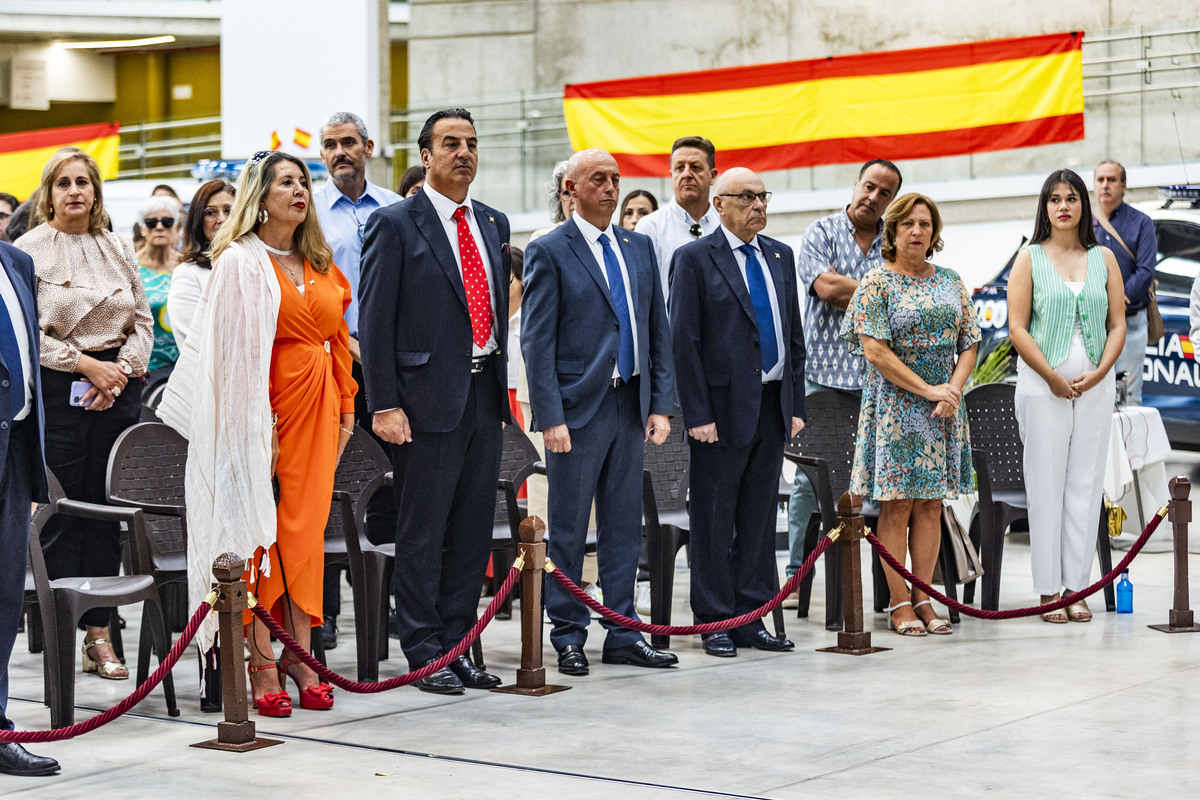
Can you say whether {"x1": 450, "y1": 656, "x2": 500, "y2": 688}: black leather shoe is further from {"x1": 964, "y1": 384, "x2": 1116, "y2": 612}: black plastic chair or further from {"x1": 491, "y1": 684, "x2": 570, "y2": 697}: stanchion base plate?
{"x1": 964, "y1": 384, "x2": 1116, "y2": 612}: black plastic chair

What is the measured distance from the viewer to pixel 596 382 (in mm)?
6520

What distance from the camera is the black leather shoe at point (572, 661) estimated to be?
6.56 m

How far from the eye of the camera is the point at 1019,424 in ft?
25.7

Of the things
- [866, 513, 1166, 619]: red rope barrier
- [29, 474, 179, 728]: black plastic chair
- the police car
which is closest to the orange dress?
[29, 474, 179, 728]: black plastic chair

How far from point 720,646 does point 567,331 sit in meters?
1.51

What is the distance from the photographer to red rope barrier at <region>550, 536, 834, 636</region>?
6.29m

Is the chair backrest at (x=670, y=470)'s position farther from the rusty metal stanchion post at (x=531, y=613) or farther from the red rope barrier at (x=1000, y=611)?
the rusty metal stanchion post at (x=531, y=613)

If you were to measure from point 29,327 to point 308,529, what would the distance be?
4.18 ft

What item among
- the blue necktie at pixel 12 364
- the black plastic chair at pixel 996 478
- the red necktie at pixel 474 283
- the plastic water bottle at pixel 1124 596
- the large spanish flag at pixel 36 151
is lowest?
the plastic water bottle at pixel 1124 596

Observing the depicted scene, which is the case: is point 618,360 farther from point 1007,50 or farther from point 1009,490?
point 1007,50

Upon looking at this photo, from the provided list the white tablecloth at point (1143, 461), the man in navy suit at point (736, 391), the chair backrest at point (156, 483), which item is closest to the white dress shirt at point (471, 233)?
the man in navy suit at point (736, 391)

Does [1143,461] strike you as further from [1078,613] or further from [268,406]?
[268,406]

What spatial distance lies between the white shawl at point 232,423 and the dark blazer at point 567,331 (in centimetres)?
115

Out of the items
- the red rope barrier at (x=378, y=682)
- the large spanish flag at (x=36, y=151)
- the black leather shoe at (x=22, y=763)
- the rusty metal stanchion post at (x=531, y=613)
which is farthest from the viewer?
the large spanish flag at (x=36, y=151)
